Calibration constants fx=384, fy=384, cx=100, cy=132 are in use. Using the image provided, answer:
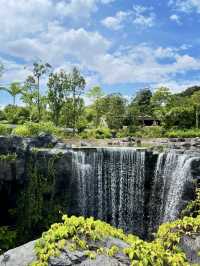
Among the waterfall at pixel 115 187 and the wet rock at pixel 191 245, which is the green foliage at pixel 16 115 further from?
the wet rock at pixel 191 245

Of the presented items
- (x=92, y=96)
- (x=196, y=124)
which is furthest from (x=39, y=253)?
(x=92, y=96)

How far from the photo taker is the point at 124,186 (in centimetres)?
1407

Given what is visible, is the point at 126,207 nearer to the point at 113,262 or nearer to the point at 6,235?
the point at 6,235

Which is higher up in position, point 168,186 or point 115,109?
point 115,109

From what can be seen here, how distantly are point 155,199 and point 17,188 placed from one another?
4897 mm

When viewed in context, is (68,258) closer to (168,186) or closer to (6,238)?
(6,238)

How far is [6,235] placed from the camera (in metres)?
11.7

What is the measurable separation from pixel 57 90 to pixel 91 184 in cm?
1634

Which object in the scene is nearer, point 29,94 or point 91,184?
point 91,184

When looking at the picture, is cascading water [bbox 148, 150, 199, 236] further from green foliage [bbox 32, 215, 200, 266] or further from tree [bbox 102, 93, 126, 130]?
tree [bbox 102, 93, 126, 130]

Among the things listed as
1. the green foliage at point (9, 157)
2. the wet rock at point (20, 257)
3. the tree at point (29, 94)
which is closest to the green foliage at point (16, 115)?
the tree at point (29, 94)

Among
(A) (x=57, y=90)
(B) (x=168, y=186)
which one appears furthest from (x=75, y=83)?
(B) (x=168, y=186)

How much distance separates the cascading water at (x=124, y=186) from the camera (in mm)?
13578

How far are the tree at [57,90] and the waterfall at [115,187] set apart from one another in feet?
50.9
